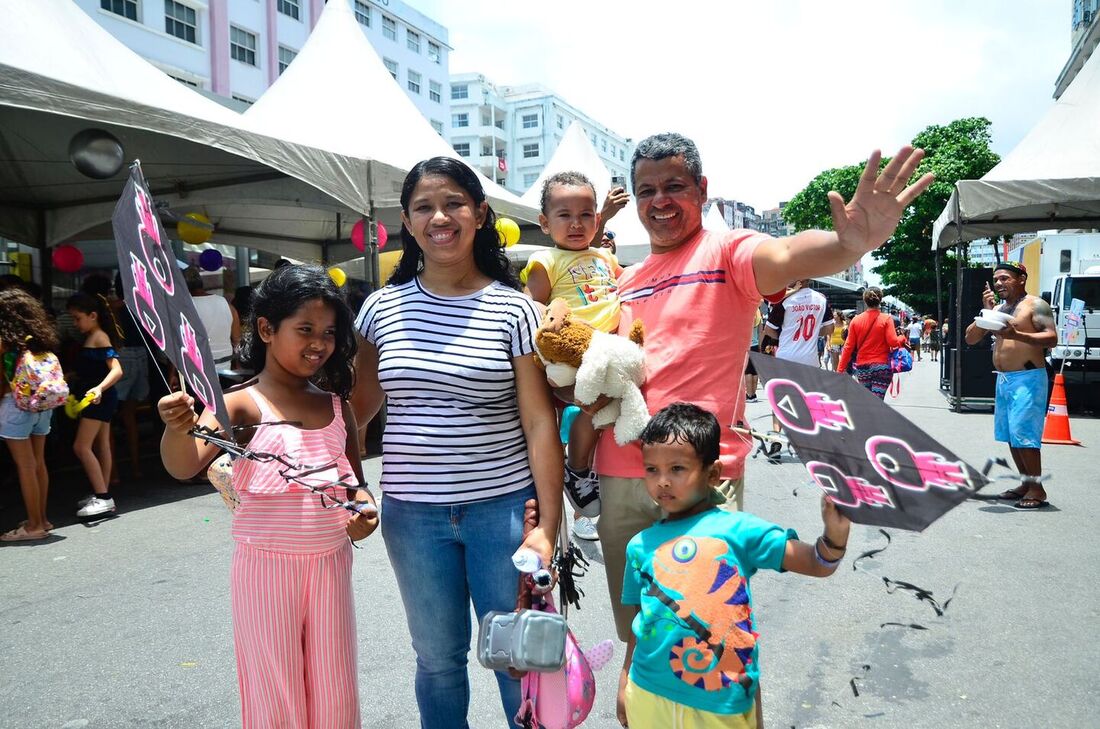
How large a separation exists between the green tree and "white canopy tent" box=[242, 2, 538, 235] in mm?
29287

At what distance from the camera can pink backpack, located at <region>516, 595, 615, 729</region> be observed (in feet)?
5.91

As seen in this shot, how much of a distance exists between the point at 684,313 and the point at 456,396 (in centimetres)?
69

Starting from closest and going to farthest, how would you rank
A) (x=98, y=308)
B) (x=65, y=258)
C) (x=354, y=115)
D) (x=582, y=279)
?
(x=582, y=279), (x=98, y=308), (x=354, y=115), (x=65, y=258)

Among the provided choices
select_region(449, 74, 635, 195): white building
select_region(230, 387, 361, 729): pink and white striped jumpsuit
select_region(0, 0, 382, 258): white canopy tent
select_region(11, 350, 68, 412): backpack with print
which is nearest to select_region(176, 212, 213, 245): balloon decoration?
select_region(0, 0, 382, 258): white canopy tent

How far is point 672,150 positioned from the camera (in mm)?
2068

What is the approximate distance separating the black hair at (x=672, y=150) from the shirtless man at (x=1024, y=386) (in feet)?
16.8

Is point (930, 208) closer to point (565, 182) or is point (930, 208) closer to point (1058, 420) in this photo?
point (1058, 420)

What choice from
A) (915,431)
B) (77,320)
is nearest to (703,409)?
(915,431)

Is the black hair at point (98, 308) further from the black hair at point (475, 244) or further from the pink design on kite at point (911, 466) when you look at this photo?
the pink design on kite at point (911, 466)

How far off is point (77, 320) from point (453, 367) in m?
5.31

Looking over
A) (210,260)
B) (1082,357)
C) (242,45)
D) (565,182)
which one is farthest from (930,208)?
(565,182)

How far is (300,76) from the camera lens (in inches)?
355

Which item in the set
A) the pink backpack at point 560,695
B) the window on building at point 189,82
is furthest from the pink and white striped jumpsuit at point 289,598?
the window on building at point 189,82

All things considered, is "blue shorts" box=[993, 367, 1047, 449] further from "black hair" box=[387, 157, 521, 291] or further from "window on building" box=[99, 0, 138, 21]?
"window on building" box=[99, 0, 138, 21]
